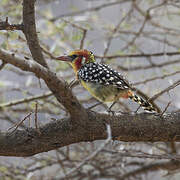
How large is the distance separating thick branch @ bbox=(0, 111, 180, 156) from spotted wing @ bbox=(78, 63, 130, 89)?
29 centimetres

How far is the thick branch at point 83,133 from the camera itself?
144 cm

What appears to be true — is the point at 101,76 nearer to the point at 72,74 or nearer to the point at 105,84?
the point at 105,84

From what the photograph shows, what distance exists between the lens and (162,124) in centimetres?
154

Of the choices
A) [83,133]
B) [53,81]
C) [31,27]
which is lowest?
[83,133]

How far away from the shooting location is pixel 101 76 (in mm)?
1844

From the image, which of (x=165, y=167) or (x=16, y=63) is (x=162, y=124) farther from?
(x=165, y=167)

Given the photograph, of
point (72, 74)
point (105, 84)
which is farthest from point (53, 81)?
point (72, 74)

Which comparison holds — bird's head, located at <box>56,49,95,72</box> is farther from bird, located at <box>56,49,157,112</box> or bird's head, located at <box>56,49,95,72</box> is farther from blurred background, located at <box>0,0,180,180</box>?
blurred background, located at <box>0,0,180,180</box>

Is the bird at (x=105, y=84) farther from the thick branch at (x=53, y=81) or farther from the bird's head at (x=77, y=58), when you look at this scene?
the thick branch at (x=53, y=81)

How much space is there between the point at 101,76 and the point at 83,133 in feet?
1.60

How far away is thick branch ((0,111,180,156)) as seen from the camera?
1441 millimetres

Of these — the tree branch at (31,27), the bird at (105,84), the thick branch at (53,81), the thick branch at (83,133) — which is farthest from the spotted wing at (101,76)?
the tree branch at (31,27)

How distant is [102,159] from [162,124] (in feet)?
4.86

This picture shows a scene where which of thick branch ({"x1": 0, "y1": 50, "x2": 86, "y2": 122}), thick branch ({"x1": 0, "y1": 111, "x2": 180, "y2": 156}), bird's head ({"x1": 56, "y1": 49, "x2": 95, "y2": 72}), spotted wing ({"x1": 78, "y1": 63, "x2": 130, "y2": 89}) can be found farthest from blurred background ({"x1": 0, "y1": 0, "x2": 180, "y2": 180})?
thick branch ({"x1": 0, "y1": 50, "x2": 86, "y2": 122})
